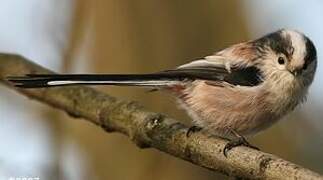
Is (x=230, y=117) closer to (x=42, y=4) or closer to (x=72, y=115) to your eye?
(x=72, y=115)

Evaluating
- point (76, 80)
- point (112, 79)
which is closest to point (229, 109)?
point (112, 79)

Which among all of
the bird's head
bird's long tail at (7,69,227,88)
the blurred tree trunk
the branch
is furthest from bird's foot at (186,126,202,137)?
the blurred tree trunk

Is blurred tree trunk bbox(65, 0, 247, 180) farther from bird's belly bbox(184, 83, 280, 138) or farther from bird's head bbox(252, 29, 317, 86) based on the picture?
bird's head bbox(252, 29, 317, 86)

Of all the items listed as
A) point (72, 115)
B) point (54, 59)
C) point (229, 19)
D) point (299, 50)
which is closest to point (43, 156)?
point (72, 115)

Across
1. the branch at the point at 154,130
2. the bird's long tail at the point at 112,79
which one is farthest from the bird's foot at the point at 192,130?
the bird's long tail at the point at 112,79

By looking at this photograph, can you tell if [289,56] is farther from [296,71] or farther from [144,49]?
[144,49]

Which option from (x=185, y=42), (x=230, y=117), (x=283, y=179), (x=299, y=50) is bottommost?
(x=283, y=179)
